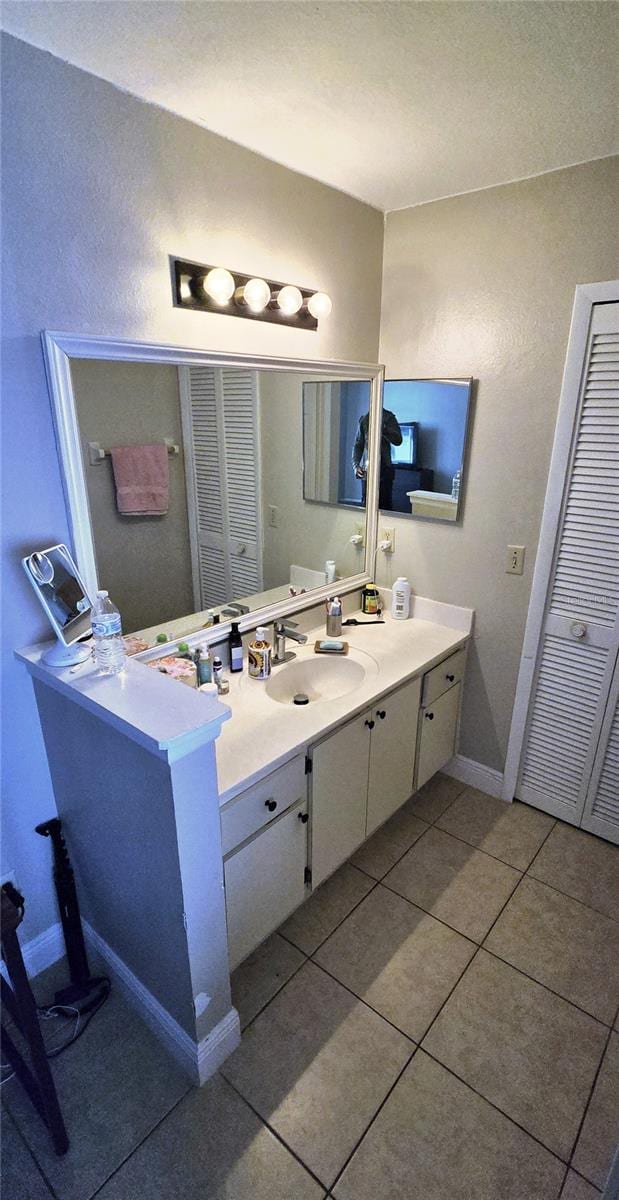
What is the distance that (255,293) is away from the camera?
155 cm

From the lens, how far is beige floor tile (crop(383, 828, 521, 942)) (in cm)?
178

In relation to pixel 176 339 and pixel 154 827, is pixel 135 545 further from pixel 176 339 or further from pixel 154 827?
pixel 154 827

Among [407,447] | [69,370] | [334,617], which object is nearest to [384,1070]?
[334,617]

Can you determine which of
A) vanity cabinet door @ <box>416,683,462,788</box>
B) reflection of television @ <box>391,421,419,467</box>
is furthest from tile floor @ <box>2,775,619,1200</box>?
reflection of television @ <box>391,421,419,467</box>

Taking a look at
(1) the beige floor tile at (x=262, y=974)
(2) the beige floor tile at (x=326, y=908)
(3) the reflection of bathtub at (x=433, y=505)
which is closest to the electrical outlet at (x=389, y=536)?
(3) the reflection of bathtub at (x=433, y=505)

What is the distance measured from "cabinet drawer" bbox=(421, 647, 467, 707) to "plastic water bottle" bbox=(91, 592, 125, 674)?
112cm

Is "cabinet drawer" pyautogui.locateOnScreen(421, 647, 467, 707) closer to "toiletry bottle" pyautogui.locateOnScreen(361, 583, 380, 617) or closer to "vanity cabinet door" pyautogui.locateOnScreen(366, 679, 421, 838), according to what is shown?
"vanity cabinet door" pyautogui.locateOnScreen(366, 679, 421, 838)

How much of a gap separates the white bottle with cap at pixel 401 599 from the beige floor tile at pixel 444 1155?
1511 millimetres

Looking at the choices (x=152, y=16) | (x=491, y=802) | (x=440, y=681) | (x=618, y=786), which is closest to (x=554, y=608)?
(x=440, y=681)

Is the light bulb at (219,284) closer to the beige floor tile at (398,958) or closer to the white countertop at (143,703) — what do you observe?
the white countertop at (143,703)

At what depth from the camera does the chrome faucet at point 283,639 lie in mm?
1899

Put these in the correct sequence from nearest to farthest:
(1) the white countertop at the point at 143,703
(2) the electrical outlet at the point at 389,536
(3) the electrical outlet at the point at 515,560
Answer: (1) the white countertop at the point at 143,703, (3) the electrical outlet at the point at 515,560, (2) the electrical outlet at the point at 389,536

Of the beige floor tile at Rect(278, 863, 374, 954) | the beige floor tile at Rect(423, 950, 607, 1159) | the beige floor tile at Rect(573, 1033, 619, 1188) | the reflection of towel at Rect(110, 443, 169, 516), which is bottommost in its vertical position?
the beige floor tile at Rect(573, 1033, 619, 1188)

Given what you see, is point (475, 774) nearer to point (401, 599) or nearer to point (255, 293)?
point (401, 599)
